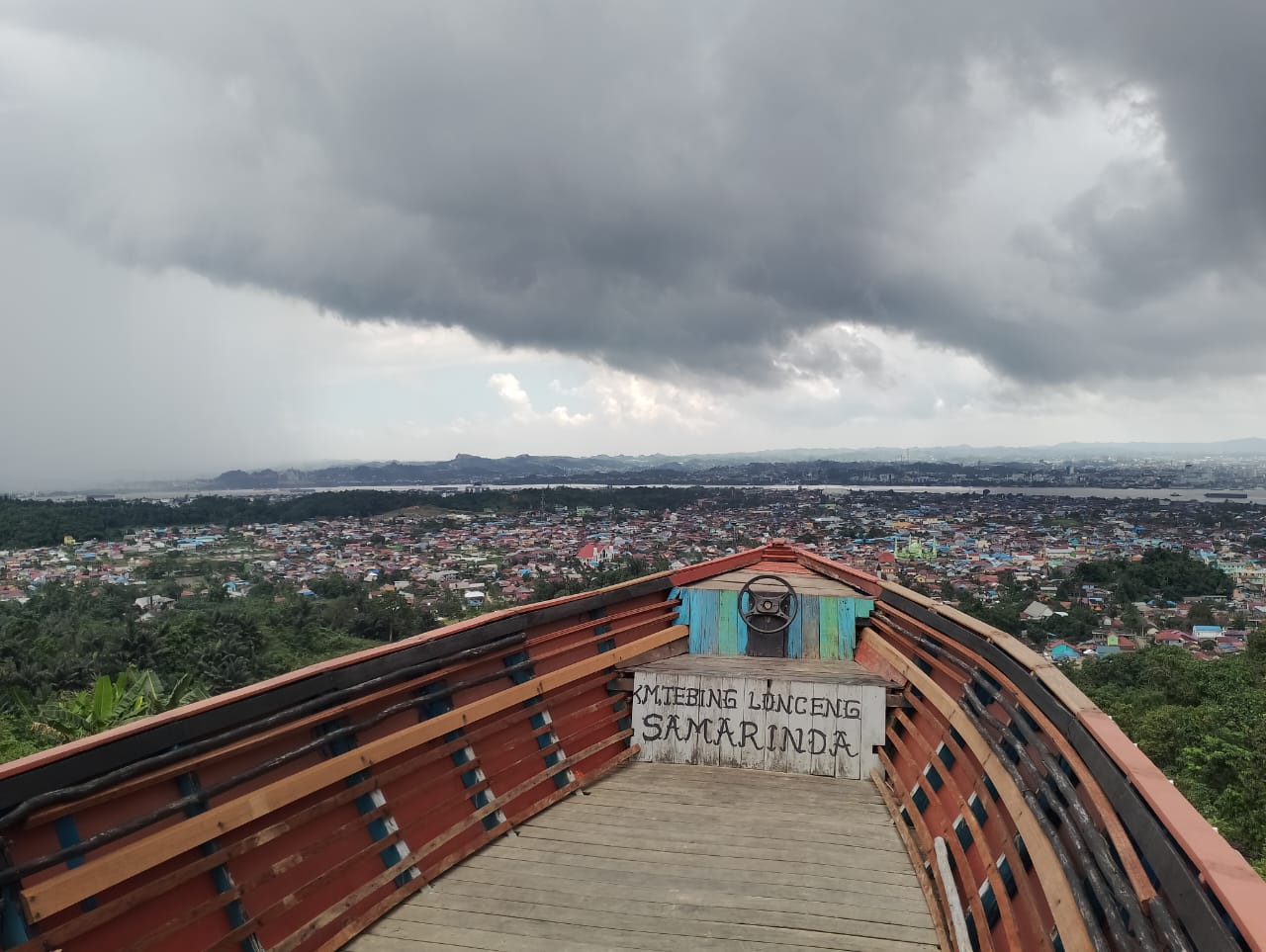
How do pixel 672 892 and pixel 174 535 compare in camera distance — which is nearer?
pixel 672 892

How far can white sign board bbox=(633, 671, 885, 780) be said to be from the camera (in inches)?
232

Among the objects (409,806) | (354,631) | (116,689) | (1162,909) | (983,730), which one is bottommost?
(354,631)

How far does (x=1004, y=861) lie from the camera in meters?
3.53

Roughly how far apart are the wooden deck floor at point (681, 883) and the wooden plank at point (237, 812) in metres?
0.77

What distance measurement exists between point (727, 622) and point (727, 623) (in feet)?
0.03

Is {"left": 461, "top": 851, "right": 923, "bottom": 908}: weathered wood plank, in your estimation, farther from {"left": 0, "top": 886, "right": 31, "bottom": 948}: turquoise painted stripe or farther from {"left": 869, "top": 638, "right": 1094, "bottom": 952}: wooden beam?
{"left": 0, "top": 886, "right": 31, "bottom": 948}: turquoise painted stripe

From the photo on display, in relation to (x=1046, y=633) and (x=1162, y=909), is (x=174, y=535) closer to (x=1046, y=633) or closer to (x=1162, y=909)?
(x=1046, y=633)

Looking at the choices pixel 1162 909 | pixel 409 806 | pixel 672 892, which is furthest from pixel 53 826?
pixel 1162 909

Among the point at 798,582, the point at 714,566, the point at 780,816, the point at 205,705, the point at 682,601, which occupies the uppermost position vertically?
the point at 205,705

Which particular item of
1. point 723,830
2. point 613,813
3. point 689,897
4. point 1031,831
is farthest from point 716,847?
point 1031,831

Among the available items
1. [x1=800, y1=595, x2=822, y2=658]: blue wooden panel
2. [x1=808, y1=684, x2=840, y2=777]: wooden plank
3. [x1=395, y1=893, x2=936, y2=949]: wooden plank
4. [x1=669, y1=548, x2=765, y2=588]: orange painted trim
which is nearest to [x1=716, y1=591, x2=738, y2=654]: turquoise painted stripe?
[x1=669, y1=548, x2=765, y2=588]: orange painted trim

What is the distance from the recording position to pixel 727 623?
7.72 meters

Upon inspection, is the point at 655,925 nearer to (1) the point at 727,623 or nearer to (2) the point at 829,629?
(1) the point at 727,623

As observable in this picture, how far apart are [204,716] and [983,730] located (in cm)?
425
